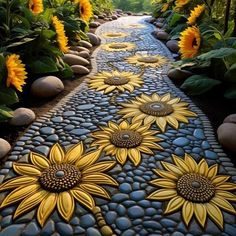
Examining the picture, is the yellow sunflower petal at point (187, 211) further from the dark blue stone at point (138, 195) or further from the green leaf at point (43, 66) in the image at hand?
the green leaf at point (43, 66)

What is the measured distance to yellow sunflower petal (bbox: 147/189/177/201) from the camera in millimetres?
1845

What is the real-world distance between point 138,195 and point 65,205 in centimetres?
45

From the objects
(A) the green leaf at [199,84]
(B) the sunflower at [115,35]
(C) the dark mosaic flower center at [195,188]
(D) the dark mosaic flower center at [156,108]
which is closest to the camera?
(C) the dark mosaic flower center at [195,188]

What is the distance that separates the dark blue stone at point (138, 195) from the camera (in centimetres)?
185

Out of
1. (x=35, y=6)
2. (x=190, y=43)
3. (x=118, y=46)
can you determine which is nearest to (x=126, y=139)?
(x=190, y=43)

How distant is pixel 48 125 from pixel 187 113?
131cm

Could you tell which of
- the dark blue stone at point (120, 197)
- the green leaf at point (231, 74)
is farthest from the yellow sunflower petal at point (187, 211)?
the green leaf at point (231, 74)

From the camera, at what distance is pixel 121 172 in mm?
2080

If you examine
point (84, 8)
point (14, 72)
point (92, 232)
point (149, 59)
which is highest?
point (14, 72)

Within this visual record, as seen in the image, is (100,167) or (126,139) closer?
(100,167)

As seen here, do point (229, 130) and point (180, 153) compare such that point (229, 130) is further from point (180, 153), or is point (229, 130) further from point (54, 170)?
point (54, 170)

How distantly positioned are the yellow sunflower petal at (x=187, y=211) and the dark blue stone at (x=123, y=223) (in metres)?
0.32

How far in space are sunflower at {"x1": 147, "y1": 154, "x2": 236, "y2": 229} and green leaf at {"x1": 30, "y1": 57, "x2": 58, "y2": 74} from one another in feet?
5.98

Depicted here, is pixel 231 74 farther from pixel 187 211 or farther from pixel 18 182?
pixel 18 182
